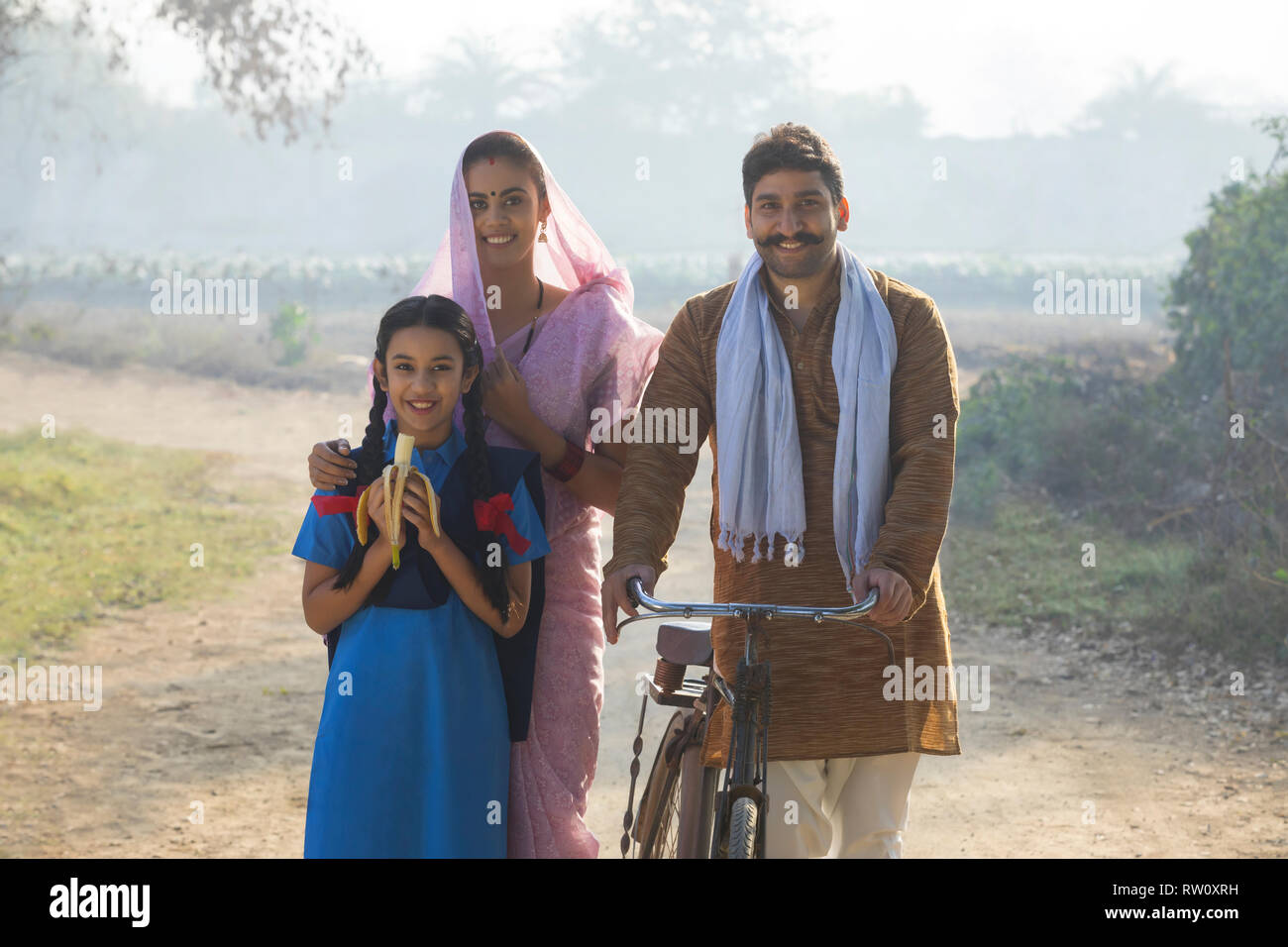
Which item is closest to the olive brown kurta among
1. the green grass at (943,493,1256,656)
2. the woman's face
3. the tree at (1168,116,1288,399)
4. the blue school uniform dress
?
the blue school uniform dress

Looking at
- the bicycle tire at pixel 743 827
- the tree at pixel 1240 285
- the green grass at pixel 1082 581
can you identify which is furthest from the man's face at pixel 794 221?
the tree at pixel 1240 285

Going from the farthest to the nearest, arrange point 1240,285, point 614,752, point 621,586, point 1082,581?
point 1240,285, point 1082,581, point 614,752, point 621,586

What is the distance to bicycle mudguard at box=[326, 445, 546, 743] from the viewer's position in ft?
8.99

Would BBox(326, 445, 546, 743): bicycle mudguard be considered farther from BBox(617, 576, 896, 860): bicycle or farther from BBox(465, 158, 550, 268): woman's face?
BBox(465, 158, 550, 268): woman's face

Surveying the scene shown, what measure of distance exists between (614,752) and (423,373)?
11.1 feet

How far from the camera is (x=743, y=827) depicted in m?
2.32

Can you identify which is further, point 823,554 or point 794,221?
point 823,554

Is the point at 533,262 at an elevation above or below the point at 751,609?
above

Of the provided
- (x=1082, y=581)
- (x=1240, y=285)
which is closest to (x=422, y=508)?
(x=1082, y=581)

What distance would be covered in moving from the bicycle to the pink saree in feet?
0.62

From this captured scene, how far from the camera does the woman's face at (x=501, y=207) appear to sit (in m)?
2.97

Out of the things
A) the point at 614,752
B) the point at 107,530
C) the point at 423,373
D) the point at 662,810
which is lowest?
the point at 614,752

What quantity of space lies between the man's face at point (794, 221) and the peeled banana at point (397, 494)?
0.86 m

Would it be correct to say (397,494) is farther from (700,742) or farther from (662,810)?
(662,810)
